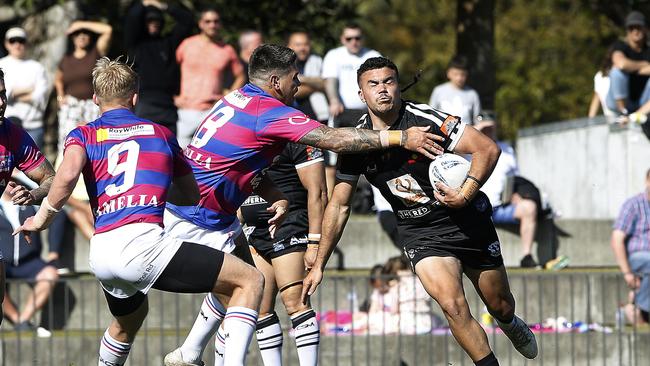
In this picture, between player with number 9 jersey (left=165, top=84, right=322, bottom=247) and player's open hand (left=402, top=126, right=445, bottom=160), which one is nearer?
player with number 9 jersey (left=165, top=84, right=322, bottom=247)

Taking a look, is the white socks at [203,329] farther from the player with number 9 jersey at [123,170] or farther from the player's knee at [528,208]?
the player's knee at [528,208]

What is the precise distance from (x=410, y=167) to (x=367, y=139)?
623 millimetres

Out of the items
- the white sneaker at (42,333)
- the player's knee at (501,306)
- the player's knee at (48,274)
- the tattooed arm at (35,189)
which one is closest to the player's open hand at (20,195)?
the tattooed arm at (35,189)

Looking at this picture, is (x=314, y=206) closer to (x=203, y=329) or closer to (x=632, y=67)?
(x=203, y=329)

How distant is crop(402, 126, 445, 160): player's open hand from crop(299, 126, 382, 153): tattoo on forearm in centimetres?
→ 19

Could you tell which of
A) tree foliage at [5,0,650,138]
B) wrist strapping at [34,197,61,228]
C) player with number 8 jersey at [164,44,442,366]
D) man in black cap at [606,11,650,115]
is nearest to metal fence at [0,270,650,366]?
man in black cap at [606,11,650,115]

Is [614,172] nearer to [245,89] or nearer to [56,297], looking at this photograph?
[56,297]

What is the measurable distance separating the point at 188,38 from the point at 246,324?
6934 millimetres

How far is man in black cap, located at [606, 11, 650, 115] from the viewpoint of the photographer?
1524cm

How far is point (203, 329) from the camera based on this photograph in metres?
8.95

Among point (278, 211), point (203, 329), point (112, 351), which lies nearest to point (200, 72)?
point (278, 211)

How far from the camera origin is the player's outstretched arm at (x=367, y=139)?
8398 millimetres

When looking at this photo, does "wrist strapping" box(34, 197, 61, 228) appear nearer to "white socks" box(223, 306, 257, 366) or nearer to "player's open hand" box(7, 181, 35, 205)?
"player's open hand" box(7, 181, 35, 205)

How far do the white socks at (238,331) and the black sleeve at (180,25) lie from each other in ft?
22.3
